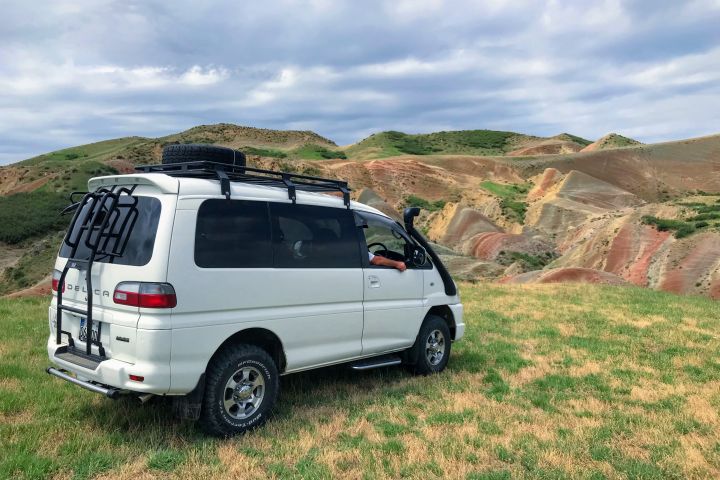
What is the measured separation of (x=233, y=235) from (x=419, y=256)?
9.61 feet

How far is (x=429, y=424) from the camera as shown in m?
5.36

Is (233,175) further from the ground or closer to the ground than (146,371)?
further from the ground

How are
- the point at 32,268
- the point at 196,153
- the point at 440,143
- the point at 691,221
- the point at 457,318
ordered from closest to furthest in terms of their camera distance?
the point at 196,153 < the point at 457,318 < the point at 691,221 < the point at 32,268 < the point at 440,143

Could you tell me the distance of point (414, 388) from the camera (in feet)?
21.5

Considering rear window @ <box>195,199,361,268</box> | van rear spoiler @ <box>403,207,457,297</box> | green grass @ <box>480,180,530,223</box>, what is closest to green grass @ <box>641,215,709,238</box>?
green grass @ <box>480,180,530,223</box>

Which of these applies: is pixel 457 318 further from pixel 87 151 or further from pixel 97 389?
pixel 87 151

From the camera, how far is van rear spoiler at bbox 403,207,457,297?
7.12 m

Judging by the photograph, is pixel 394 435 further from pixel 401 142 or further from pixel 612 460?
pixel 401 142

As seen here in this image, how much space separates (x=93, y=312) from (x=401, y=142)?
4374 inches

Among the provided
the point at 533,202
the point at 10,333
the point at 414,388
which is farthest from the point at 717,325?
the point at 533,202

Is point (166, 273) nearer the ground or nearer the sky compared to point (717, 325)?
nearer the sky

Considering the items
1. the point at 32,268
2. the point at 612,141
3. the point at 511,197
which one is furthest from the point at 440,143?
the point at 32,268

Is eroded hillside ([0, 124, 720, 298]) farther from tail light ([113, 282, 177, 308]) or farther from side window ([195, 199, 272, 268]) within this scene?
tail light ([113, 282, 177, 308])

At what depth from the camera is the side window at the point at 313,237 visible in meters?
5.38
